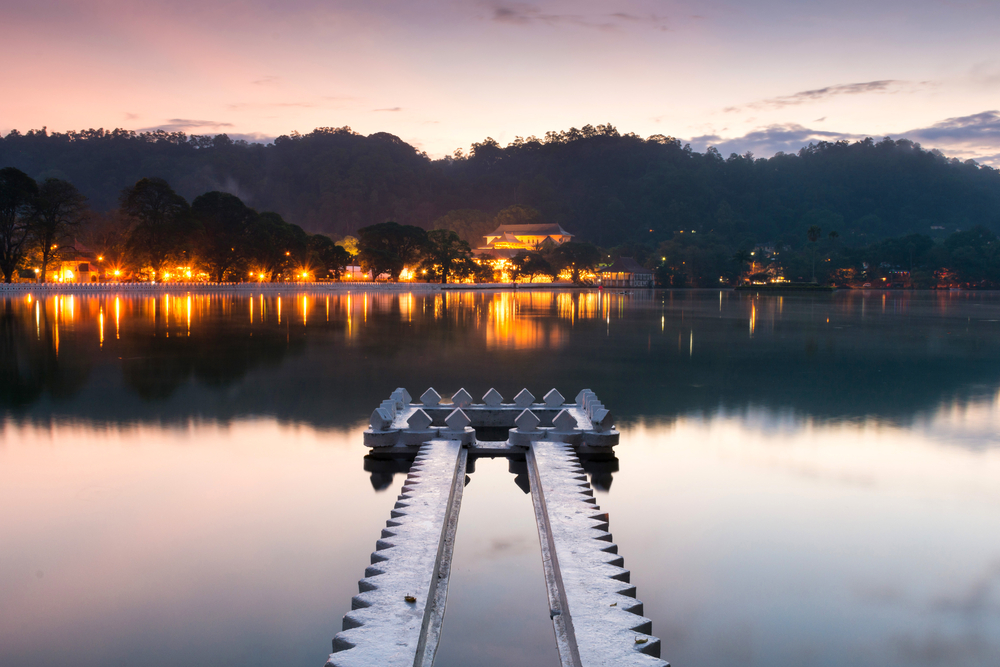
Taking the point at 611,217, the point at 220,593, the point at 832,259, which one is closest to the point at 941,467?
the point at 220,593

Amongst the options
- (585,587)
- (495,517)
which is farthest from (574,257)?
(585,587)

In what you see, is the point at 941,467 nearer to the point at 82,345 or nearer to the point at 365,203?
the point at 82,345

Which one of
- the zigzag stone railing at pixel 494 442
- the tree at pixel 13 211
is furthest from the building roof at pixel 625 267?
the zigzag stone railing at pixel 494 442

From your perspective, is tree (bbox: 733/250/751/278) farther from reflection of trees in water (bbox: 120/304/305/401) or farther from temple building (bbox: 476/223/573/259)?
reflection of trees in water (bbox: 120/304/305/401)

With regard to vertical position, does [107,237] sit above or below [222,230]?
above

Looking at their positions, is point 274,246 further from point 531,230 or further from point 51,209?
point 531,230

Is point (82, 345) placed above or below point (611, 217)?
below

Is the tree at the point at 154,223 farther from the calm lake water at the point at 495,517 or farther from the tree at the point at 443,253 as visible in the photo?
the calm lake water at the point at 495,517

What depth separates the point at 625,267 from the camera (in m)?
124

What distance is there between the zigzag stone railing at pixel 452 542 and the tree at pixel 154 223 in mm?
68663

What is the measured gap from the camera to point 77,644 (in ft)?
14.4

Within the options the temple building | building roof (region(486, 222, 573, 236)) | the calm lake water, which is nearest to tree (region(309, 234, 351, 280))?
the temple building

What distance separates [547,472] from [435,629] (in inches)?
121

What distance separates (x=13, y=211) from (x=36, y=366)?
5812cm
